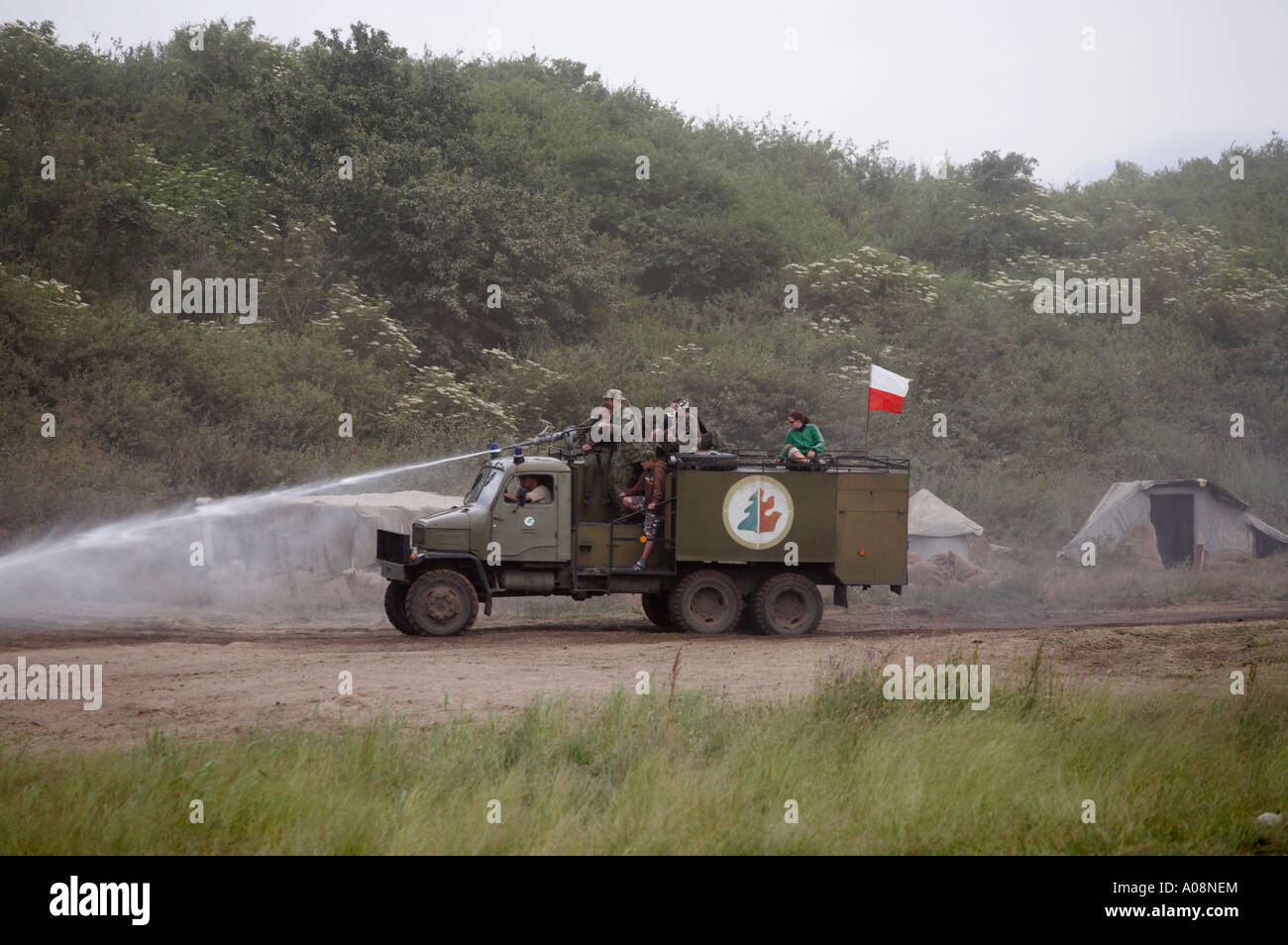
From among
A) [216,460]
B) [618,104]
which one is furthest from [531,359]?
[618,104]

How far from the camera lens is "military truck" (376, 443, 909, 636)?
1747 cm

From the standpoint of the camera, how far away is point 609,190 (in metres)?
47.0

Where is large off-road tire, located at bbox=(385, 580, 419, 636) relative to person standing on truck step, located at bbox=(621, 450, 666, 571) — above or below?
below

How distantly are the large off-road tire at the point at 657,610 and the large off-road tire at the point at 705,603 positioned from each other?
393mm

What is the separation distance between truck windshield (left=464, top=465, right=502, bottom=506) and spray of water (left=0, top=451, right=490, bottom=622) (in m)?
3.33

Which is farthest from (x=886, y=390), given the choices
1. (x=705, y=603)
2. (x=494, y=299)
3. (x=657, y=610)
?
(x=494, y=299)

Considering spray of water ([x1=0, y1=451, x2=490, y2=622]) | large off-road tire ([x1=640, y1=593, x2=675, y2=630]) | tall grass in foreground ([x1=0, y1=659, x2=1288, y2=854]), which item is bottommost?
tall grass in foreground ([x1=0, y1=659, x2=1288, y2=854])

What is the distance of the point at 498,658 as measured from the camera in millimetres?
15422

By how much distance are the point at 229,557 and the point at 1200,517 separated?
68.8 ft

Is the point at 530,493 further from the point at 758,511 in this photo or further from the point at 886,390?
the point at 886,390

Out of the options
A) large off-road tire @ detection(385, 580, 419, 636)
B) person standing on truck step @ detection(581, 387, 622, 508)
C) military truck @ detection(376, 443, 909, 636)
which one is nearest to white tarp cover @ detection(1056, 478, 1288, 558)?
military truck @ detection(376, 443, 909, 636)

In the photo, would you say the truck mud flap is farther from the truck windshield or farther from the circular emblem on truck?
the circular emblem on truck

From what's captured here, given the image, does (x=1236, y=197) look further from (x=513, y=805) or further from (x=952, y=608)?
(x=513, y=805)
